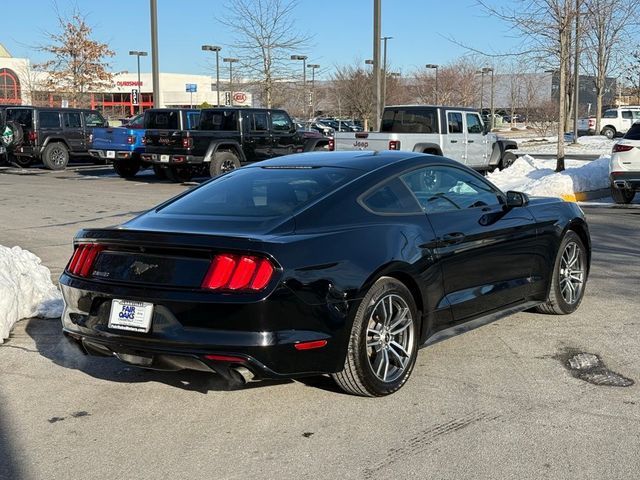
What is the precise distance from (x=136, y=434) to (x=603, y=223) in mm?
9801

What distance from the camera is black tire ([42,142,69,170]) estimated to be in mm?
24828

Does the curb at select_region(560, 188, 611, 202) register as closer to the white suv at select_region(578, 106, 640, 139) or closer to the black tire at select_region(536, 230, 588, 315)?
the black tire at select_region(536, 230, 588, 315)

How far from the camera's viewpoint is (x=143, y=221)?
4883 mm

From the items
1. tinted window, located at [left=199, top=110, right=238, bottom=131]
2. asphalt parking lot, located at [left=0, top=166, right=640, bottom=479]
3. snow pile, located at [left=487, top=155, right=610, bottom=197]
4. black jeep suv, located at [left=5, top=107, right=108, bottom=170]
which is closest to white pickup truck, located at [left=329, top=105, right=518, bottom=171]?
snow pile, located at [left=487, top=155, right=610, bottom=197]

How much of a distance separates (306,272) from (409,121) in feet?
45.7

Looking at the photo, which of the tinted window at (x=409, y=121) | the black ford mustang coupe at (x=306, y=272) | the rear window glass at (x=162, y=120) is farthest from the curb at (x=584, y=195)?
the rear window glass at (x=162, y=120)

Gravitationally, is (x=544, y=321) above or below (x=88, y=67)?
below

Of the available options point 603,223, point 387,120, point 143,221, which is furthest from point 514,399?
point 387,120

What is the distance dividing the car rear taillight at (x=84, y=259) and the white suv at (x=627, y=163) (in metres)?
11.2

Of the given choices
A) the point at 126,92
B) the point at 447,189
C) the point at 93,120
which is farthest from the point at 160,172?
the point at 126,92

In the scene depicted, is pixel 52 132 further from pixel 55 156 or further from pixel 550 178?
pixel 550 178

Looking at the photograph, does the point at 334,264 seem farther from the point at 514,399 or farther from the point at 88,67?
the point at 88,67

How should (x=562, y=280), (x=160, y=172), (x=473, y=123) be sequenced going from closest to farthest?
1. (x=562, y=280)
2. (x=473, y=123)
3. (x=160, y=172)

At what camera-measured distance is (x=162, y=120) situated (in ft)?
68.4
